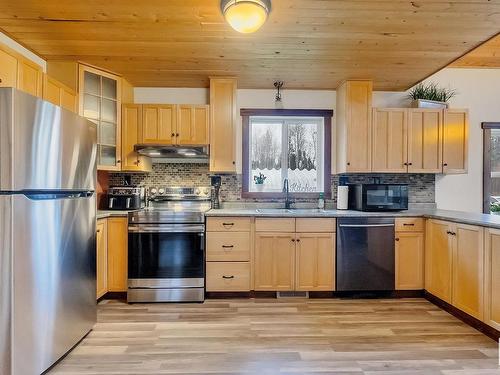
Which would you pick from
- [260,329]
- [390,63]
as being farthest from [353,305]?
[390,63]

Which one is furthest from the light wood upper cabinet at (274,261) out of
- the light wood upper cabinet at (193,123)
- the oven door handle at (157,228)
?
the light wood upper cabinet at (193,123)

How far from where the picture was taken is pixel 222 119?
11.7 feet

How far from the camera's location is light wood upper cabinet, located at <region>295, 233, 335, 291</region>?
324 centimetres

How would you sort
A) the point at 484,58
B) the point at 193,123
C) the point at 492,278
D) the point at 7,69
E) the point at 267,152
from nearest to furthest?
the point at 7,69 < the point at 492,278 < the point at 193,123 < the point at 484,58 < the point at 267,152

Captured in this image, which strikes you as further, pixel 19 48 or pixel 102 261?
pixel 102 261

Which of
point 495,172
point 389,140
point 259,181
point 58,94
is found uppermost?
point 58,94

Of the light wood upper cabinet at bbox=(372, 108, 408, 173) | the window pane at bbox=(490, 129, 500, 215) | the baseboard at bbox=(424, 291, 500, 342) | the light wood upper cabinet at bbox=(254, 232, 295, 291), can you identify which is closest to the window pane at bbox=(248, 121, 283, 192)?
the light wood upper cabinet at bbox=(254, 232, 295, 291)

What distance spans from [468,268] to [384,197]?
1.05 metres

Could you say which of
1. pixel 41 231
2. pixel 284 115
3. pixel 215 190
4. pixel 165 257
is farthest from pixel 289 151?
pixel 41 231

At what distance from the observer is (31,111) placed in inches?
70.6

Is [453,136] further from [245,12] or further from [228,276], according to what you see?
[228,276]

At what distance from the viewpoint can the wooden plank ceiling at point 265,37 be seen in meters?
2.23

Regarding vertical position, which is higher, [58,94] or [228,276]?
[58,94]

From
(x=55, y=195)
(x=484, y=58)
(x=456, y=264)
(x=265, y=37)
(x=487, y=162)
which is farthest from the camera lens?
(x=487, y=162)
